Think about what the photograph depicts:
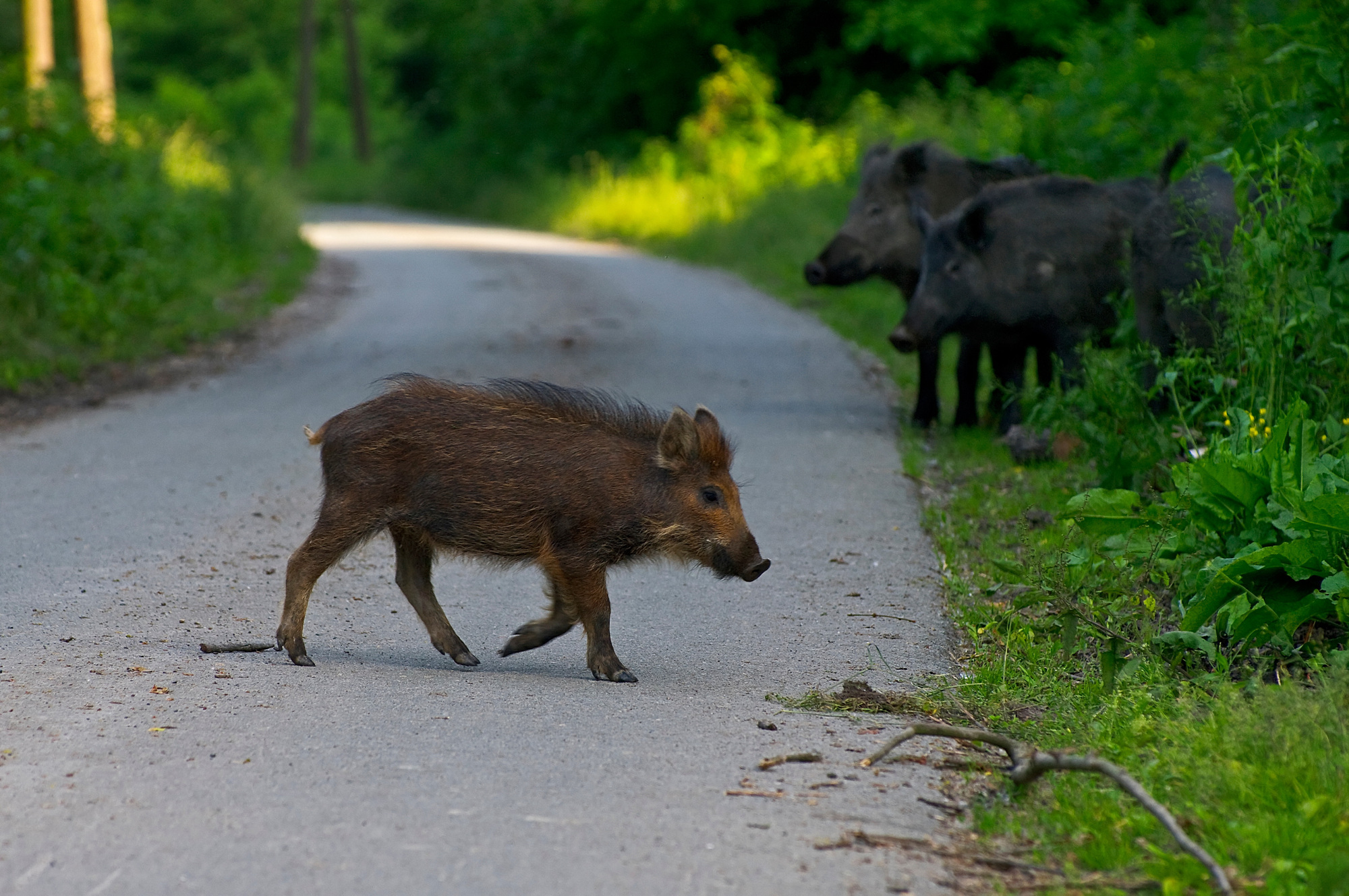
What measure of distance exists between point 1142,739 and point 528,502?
2.20 metres

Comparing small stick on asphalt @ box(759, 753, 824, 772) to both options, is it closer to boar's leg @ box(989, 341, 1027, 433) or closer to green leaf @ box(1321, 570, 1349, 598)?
green leaf @ box(1321, 570, 1349, 598)

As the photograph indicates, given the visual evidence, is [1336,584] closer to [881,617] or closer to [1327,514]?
[1327,514]

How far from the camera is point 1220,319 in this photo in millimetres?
8047

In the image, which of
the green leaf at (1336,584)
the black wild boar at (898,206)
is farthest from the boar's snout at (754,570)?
the black wild boar at (898,206)

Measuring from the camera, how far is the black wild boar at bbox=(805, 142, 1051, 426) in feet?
37.6

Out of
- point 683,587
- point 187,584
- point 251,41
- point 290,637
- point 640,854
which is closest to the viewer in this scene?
point 640,854

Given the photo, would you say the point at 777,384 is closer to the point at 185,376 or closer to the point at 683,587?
the point at 185,376

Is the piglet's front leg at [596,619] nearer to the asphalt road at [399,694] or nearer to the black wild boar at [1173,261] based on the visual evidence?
the asphalt road at [399,694]

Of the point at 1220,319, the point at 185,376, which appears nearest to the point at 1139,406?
the point at 1220,319

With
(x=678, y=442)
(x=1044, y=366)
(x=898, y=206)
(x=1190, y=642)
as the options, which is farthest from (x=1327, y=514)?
(x=898, y=206)

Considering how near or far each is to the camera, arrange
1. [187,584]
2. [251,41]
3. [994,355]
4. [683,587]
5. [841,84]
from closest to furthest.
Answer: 1. [187,584]
2. [683,587]
3. [994,355]
4. [841,84]
5. [251,41]

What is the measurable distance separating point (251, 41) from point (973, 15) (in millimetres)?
46806

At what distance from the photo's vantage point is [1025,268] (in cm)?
965

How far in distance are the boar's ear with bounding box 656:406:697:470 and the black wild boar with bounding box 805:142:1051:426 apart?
5.93m
